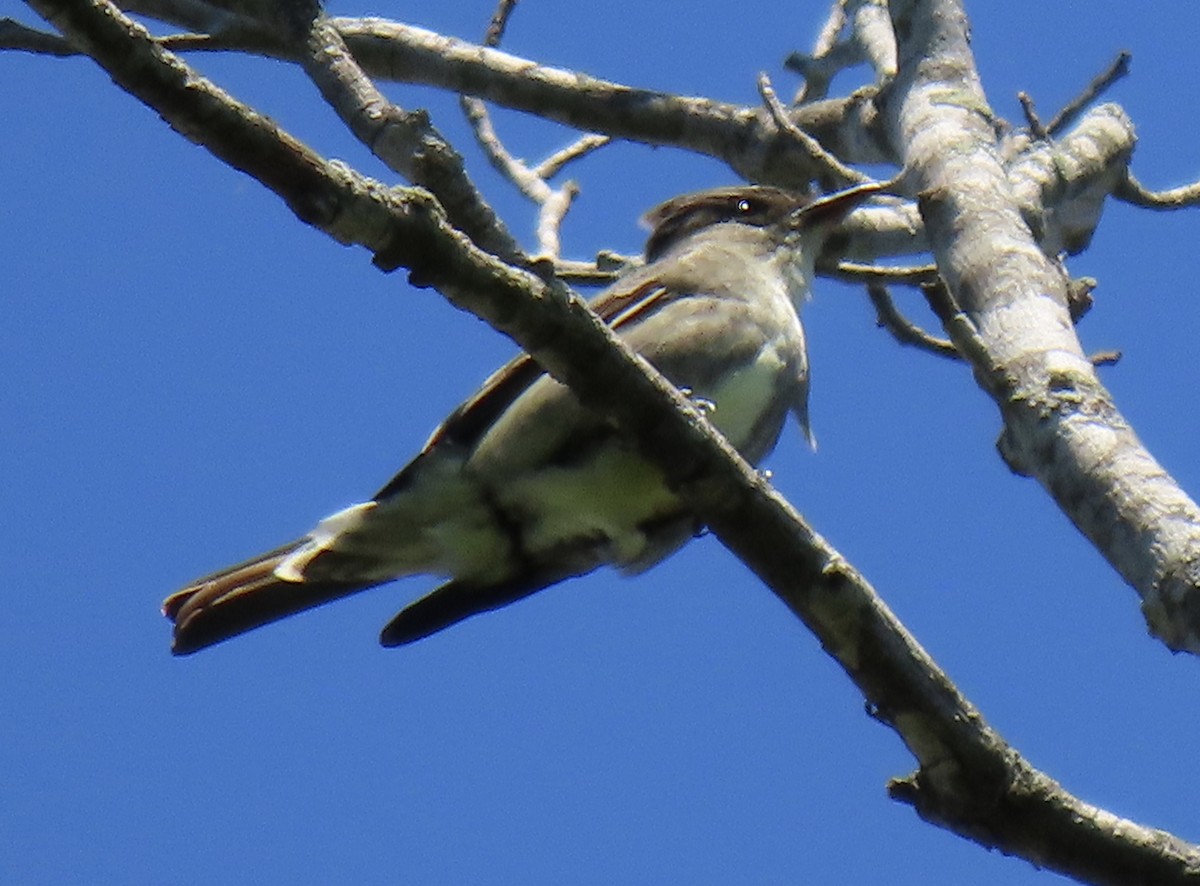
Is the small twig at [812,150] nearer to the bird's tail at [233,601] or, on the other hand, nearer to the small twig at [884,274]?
the small twig at [884,274]

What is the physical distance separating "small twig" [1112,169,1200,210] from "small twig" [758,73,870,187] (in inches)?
37.2

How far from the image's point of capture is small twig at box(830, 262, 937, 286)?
5.42 meters

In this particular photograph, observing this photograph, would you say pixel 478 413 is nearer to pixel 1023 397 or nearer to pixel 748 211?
pixel 748 211

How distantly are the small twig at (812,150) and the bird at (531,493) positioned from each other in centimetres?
7

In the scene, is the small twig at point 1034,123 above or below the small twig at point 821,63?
below

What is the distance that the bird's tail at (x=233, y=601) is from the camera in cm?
514

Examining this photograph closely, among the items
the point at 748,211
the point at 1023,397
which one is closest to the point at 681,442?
the point at 1023,397

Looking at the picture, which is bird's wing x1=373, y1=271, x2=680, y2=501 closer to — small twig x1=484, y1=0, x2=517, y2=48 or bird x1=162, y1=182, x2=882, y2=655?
bird x1=162, y1=182, x2=882, y2=655

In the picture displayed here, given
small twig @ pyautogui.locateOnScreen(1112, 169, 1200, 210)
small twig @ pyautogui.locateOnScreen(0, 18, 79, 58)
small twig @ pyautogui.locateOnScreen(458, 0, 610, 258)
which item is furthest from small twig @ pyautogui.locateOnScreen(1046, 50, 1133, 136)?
small twig @ pyautogui.locateOnScreen(0, 18, 79, 58)

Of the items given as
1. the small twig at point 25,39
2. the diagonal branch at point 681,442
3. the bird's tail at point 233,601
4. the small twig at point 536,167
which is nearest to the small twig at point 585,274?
the small twig at point 536,167

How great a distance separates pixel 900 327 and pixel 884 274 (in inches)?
9.6

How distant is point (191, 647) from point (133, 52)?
258 cm

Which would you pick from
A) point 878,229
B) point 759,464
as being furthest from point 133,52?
point 878,229

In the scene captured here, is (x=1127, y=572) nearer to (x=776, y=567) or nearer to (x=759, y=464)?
(x=776, y=567)
